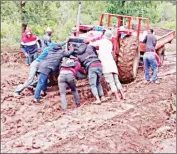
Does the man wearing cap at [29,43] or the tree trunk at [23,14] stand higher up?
the tree trunk at [23,14]

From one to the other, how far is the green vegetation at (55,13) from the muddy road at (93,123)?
4.11 metres

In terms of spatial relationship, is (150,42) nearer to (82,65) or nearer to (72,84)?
(82,65)

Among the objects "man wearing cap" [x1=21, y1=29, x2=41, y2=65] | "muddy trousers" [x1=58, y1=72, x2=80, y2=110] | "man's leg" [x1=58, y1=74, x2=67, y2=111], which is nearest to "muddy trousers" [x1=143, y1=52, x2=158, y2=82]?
"muddy trousers" [x1=58, y1=72, x2=80, y2=110]

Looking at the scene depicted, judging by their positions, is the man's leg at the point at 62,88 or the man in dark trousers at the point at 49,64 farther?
the man in dark trousers at the point at 49,64

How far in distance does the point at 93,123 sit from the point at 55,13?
913 centimetres

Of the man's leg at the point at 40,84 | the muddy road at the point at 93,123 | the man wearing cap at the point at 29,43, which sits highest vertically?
the man wearing cap at the point at 29,43

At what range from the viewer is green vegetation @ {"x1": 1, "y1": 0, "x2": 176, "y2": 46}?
1549 cm

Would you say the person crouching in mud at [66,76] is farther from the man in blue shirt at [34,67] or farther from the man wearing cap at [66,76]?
the man in blue shirt at [34,67]

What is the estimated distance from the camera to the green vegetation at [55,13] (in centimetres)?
1549

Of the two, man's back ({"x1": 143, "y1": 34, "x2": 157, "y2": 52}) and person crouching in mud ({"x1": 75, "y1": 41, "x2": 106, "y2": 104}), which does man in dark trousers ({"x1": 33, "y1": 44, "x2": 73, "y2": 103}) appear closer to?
person crouching in mud ({"x1": 75, "y1": 41, "x2": 106, "y2": 104})

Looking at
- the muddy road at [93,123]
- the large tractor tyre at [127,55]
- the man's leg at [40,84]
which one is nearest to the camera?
the muddy road at [93,123]

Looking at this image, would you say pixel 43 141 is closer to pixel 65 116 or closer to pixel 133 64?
pixel 65 116

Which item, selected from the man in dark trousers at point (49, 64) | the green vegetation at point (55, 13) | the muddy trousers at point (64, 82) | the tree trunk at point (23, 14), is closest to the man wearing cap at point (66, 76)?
the muddy trousers at point (64, 82)

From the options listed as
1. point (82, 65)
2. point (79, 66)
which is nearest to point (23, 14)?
point (82, 65)
